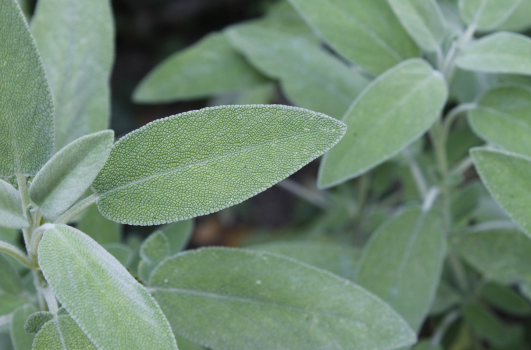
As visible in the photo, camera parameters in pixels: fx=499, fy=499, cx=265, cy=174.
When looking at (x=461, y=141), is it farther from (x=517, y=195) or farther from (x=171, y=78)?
(x=171, y=78)

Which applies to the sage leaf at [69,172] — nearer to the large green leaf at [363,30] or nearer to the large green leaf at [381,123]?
the large green leaf at [381,123]

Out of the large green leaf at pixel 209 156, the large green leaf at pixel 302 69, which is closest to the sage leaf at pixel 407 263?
the large green leaf at pixel 302 69

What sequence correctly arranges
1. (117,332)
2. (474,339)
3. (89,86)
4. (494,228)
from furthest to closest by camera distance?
(474,339)
(494,228)
(89,86)
(117,332)

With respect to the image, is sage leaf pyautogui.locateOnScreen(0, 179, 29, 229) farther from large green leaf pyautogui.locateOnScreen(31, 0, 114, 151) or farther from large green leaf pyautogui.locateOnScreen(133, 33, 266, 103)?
large green leaf pyautogui.locateOnScreen(133, 33, 266, 103)

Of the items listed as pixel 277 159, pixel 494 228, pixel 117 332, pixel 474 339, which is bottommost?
pixel 474 339

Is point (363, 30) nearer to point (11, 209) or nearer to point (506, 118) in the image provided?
point (506, 118)

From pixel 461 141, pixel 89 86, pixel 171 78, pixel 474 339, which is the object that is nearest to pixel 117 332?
pixel 89 86

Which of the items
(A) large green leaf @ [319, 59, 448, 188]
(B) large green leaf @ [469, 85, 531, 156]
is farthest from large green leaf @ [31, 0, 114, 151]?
(B) large green leaf @ [469, 85, 531, 156]
